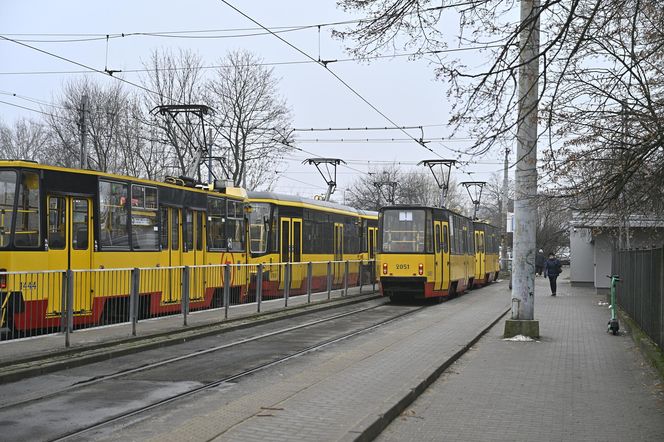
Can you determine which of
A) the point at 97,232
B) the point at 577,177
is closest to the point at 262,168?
the point at 97,232

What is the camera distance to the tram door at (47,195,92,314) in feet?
41.1

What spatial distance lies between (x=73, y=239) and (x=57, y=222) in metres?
0.48

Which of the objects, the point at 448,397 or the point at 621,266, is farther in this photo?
the point at 621,266

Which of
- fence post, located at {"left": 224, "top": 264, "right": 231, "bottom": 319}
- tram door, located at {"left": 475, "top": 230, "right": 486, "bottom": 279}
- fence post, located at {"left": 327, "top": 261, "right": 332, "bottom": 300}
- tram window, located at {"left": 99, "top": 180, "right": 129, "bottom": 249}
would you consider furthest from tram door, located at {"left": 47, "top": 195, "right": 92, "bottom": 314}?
tram door, located at {"left": 475, "top": 230, "right": 486, "bottom": 279}

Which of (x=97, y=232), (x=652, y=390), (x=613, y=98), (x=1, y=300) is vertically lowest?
(x=652, y=390)

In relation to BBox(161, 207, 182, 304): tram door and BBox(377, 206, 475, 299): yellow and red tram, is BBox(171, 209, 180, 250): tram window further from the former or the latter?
BBox(377, 206, 475, 299): yellow and red tram

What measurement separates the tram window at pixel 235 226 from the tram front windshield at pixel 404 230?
210 inches

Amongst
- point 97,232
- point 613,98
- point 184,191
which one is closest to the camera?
point 613,98

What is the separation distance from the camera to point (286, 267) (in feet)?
65.3

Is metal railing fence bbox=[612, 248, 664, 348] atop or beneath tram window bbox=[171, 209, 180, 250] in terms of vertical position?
beneath

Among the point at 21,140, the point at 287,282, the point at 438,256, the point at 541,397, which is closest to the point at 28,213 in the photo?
the point at 287,282

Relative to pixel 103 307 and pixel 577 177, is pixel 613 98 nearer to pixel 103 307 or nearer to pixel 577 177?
pixel 577 177

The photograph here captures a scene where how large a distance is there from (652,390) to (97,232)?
33.0 ft

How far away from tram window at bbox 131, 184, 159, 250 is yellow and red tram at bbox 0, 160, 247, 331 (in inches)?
0.8
